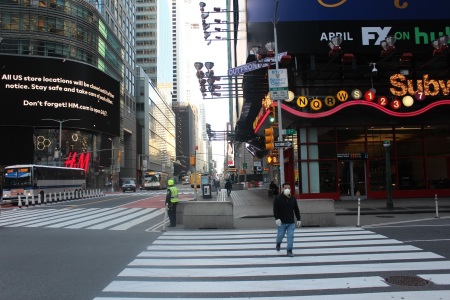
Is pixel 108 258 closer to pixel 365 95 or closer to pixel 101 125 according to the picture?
pixel 365 95

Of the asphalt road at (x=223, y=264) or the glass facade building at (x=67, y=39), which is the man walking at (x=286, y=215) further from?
the glass facade building at (x=67, y=39)

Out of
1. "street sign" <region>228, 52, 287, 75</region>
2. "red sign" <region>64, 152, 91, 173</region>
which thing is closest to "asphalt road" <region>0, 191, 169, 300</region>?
"street sign" <region>228, 52, 287, 75</region>

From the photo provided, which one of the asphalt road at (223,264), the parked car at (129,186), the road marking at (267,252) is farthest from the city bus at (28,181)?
the road marking at (267,252)

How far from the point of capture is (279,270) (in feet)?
26.9

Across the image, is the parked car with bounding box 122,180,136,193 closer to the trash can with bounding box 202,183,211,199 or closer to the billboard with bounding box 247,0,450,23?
the trash can with bounding box 202,183,211,199

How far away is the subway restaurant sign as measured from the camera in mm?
26156

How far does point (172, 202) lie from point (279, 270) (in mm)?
8163

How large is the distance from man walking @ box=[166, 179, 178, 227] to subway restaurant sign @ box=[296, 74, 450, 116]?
12892 mm

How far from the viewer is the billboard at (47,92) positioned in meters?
65.8

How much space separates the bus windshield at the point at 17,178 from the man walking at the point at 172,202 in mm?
22874

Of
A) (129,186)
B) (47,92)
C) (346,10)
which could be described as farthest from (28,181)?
(47,92)

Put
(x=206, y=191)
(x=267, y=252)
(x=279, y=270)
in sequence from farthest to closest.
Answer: (x=206, y=191) → (x=267, y=252) → (x=279, y=270)

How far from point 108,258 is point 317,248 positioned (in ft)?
17.2

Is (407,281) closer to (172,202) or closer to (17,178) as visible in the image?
(172,202)
